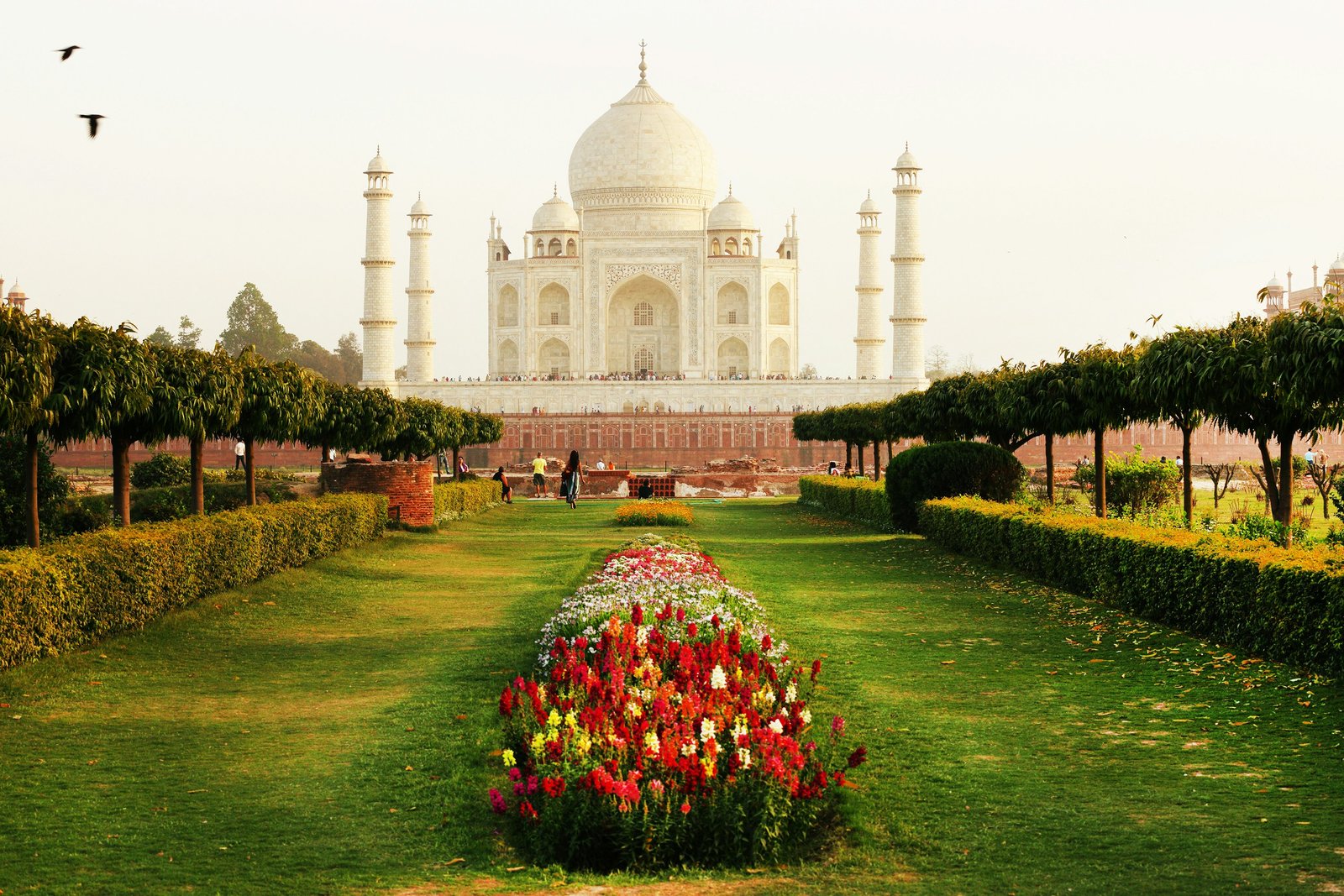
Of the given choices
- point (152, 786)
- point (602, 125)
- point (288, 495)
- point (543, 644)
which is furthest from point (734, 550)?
point (602, 125)

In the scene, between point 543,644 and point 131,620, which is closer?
point 543,644

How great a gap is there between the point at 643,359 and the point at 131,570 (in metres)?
41.6

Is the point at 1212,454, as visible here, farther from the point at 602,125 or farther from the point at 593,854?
the point at 593,854

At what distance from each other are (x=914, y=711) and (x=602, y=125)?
44358mm

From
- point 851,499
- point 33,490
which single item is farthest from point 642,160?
point 33,490

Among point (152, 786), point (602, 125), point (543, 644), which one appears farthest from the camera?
point (602, 125)

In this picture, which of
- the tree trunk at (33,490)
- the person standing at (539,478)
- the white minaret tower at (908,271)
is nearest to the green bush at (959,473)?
the tree trunk at (33,490)

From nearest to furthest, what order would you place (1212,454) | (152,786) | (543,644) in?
(152,786) → (543,644) → (1212,454)

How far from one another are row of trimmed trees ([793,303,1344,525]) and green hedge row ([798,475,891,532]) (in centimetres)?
139

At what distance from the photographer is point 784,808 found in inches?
151

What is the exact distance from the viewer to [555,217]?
159ft

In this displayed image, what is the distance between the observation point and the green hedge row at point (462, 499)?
16.3 m

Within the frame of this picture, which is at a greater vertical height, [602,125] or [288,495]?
[602,125]

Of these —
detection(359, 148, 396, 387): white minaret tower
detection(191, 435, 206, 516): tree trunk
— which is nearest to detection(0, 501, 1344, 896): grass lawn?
detection(191, 435, 206, 516): tree trunk
